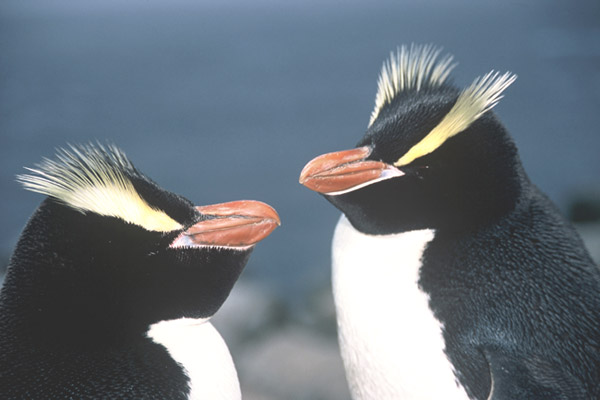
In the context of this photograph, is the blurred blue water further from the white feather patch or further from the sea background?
the white feather patch

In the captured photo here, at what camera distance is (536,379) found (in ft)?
4.92

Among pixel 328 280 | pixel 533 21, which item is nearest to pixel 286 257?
pixel 328 280

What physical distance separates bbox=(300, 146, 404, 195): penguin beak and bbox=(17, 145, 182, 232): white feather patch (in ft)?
1.33

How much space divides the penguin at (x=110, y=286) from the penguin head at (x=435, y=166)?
32 centimetres

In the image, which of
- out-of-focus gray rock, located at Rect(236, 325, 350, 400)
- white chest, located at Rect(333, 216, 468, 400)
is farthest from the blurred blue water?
white chest, located at Rect(333, 216, 468, 400)

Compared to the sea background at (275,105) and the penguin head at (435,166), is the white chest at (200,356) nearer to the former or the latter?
the penguin head at (435,166)

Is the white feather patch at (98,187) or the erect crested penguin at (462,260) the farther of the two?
the erect crested penguin at (462,260)

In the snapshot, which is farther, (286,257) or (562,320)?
(286,257)

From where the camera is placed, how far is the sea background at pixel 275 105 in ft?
18.6

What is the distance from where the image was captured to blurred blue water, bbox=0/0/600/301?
13547mm

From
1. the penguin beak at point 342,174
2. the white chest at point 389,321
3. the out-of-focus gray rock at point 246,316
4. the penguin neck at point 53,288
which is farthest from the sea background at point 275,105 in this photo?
the penguin neck at point 53,288

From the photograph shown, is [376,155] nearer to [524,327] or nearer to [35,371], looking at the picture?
[524,327]

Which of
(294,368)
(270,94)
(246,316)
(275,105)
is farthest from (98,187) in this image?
(270,94)

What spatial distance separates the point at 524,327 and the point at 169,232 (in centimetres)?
83
